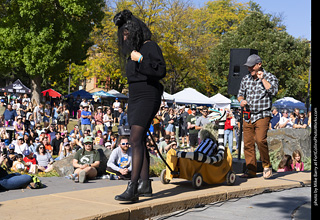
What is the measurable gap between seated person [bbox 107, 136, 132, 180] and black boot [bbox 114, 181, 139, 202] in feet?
10.8

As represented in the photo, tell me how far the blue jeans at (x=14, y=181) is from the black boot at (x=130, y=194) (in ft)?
6.81

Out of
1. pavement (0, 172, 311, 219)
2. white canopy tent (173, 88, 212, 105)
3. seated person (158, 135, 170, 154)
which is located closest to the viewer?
pavement (0, 172, 311, 219)

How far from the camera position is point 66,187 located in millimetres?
6730

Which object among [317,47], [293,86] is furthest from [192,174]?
[293,86]

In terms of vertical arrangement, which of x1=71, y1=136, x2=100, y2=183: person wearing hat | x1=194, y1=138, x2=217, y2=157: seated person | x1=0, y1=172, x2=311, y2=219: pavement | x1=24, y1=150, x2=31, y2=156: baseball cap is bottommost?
x1=0, y1=172, x2=311, y2=219: pavement

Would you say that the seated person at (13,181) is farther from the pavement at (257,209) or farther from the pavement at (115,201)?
the pavement at (257,209)

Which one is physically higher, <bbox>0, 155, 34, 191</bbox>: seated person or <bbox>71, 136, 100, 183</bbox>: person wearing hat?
<bbox>71, 136, 100, 183</bbox>: person wearing hat

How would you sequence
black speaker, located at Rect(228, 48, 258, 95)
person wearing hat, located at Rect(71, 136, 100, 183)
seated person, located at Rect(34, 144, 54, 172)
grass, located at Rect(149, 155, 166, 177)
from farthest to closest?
1. seated person, located at Rect(34, 144, 54, 172)
2. black speaker, located at Rect(228, 48, 258, 95)
3. grass, located at Rect(149, 155, 166, 177)
4. person wearing hat, located at Rect(71, 136, 100, 183)

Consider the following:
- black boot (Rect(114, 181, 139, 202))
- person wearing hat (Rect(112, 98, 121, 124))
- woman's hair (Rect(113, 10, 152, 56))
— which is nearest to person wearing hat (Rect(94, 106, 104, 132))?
person wearing hat (Rect(112, 98, 121, 124))

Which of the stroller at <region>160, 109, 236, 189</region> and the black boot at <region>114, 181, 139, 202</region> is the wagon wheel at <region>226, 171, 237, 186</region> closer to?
the stroller at <region>160, 109, 236, 189</region>

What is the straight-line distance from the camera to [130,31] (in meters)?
5.06

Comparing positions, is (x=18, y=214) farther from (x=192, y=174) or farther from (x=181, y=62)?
(x=181, y=62)

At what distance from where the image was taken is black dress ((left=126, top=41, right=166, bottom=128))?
4.92 meters

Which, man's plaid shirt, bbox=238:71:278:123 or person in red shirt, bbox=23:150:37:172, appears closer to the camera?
man's plaid shirt, bbox=238:71:278:123
